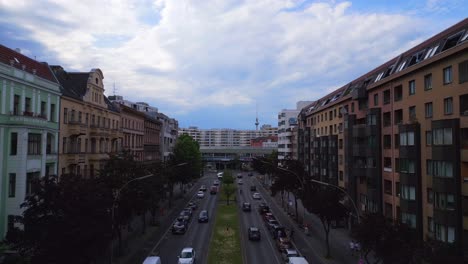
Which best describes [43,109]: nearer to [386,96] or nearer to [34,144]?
[34,144]

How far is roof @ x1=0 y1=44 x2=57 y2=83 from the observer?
124ft

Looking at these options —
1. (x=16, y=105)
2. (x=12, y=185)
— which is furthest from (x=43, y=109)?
(x=12, y=185)

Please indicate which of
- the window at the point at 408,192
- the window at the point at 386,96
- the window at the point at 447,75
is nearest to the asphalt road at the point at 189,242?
the window at the point at 408,192

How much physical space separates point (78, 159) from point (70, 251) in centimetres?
2799

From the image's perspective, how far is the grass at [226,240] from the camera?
41.6 m

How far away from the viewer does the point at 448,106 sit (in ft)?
118

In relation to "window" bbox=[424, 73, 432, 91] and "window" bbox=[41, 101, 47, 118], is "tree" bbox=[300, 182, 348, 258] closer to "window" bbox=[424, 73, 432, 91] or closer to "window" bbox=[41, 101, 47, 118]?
"window" bbox=[424, 73, 432, 91]

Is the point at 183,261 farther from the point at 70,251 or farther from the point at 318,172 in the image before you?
the point at 318,172

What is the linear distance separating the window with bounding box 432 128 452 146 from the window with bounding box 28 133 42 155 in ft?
123

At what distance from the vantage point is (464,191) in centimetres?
3341

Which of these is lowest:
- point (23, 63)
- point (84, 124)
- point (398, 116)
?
point (84, 124)

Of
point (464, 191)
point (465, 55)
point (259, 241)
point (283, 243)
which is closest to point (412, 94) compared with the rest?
point (465, 55)

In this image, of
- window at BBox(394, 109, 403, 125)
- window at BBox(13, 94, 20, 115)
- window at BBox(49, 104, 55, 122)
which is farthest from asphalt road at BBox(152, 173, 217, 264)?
window at BBox(394, 109, 403, 125)

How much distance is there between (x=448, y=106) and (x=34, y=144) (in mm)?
38890
